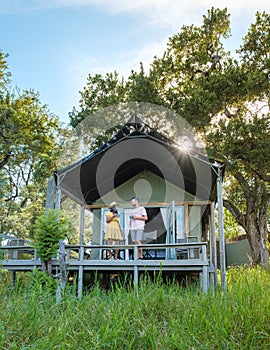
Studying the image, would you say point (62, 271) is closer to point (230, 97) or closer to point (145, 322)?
point (145, 322)

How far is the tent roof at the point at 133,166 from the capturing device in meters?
7.63

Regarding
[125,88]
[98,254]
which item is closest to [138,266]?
[98,254]

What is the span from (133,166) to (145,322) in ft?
18.1

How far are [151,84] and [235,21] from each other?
4780 mm

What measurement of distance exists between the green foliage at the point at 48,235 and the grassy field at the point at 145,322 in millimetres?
1154

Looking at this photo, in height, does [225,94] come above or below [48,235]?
above

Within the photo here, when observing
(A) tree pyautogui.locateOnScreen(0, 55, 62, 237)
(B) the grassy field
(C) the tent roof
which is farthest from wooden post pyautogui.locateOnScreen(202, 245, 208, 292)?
(A) tree pyautogui.locateOnScreen(0, 55, 62, 237)

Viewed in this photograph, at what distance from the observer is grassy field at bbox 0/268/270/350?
3602 mm

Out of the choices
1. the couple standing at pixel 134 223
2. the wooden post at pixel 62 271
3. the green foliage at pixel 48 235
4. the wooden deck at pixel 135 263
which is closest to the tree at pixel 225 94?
the couple standing at pixel 134 223

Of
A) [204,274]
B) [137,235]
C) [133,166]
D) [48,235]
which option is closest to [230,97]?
[133,166]

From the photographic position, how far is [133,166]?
9297 millimetres

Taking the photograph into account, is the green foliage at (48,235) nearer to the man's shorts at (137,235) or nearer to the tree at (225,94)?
the man's shorts at (137,235)

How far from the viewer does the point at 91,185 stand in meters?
9.27

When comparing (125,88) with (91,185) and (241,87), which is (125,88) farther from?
(91,185)
